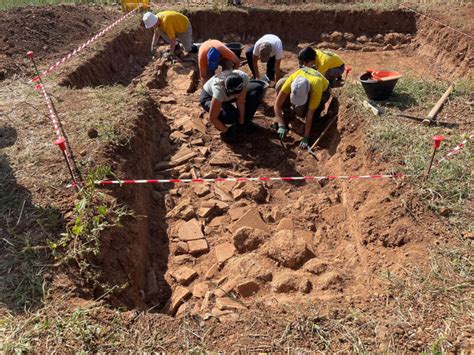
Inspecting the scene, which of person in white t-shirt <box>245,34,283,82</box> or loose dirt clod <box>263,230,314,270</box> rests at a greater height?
person in white t-shirt <box>245,34,283,82</box>

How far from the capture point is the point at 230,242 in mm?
3916

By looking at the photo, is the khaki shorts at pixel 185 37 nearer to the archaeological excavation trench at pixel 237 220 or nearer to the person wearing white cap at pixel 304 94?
the archaeological excavation trench at pixel 237 220

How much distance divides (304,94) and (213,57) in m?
1.82

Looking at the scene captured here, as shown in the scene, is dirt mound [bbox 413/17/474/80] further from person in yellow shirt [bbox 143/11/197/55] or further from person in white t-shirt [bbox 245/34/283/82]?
person in yellow shirt [bbox 143/11/197/55]

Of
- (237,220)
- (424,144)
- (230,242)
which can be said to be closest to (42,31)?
(237,220)

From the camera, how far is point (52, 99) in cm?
524

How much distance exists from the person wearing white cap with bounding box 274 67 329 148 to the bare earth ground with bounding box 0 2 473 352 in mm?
337

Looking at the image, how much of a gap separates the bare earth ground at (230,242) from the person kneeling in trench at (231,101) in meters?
0.27

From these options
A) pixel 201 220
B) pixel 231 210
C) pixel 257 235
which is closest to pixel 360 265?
pixel 257 235

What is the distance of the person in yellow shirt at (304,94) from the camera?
5031 mm

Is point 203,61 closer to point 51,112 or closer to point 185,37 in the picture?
point 185,37

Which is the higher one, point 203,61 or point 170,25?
point 170,25

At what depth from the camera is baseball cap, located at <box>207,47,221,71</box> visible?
232 inches

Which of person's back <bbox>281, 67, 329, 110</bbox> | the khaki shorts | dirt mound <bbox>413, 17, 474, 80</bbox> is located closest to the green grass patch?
person's back <bbox>281, 67, 329, 110</bbox>
